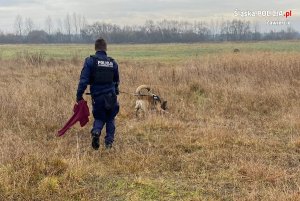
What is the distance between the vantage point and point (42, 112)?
293 inches

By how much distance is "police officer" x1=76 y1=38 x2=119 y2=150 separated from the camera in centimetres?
533

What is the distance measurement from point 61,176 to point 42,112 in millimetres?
3466

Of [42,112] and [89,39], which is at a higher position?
[89,39]

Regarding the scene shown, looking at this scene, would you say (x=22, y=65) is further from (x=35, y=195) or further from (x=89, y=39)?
(x=89, y=39)

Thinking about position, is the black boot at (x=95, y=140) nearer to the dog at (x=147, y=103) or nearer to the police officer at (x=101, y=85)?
the police officer at (x=101, y=85)

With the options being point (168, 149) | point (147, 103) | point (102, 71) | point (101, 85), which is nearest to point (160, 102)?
point (147, 103)

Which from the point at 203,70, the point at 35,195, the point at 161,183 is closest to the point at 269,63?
the point at 203,70

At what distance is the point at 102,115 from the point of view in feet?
18.6

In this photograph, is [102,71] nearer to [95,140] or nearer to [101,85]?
[101,85]

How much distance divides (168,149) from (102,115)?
1.22 m

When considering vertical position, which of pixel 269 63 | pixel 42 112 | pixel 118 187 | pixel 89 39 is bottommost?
pixel 118 187

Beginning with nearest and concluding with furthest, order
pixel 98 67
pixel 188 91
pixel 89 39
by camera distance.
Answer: pixel 98 67
pixel 188 91
pixel 89 39

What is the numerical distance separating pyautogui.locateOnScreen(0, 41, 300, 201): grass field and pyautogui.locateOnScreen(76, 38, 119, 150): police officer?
449 mm

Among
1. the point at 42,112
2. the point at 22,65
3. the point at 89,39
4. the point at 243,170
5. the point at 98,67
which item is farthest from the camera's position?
the point at 89,39
